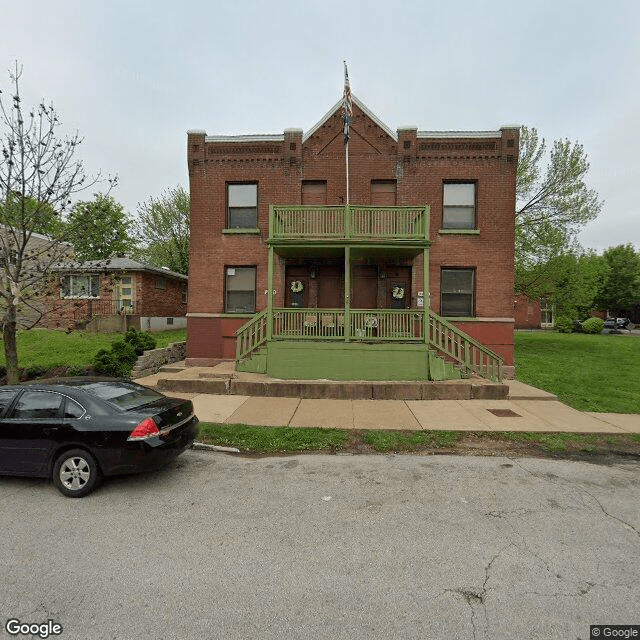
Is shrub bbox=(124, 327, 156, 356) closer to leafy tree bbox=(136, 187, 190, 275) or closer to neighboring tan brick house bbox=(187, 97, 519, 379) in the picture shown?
neighboring tan brick house bbox=(187, 97, 519, 379)

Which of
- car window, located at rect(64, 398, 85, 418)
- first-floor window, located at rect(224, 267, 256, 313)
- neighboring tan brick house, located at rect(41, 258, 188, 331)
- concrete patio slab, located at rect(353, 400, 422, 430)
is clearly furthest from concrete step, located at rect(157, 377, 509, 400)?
neighboring tan brick house, located at rect(41, 258, 188, 331)

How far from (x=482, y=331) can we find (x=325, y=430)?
8.46 m

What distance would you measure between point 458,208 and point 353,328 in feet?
20.7

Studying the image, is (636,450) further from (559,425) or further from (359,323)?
(359,323)

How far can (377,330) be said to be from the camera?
11.5 metres

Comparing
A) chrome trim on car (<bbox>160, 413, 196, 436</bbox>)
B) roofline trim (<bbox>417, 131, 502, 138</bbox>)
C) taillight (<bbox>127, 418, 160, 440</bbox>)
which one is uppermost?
roofline trim (<bbox>417, 131, 502, 138</bbox>)

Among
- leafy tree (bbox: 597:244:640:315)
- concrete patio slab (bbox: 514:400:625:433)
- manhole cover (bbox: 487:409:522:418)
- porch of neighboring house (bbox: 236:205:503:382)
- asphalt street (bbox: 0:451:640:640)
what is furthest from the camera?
leafy tree (bbox: 597:244:640:315)

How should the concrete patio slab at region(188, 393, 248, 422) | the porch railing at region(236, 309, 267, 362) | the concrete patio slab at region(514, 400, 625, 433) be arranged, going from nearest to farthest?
the concrete patio slab at region(514, 400, 625, 433) → the concrete patio slab at region(188, 393, 248, 422) → the porch railing at region(236, 309, 267, 362)

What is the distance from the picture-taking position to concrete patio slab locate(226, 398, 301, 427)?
301 inches

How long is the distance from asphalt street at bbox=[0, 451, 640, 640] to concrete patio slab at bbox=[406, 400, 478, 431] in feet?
7.26

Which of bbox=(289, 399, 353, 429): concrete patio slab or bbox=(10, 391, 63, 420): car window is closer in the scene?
bbox=(10, 391, 63, 420): car window

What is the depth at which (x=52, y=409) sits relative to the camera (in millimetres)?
4746

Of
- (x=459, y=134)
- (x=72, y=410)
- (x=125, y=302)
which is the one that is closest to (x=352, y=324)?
(x=72, y=410)

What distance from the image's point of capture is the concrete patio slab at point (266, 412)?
7.65 metres
